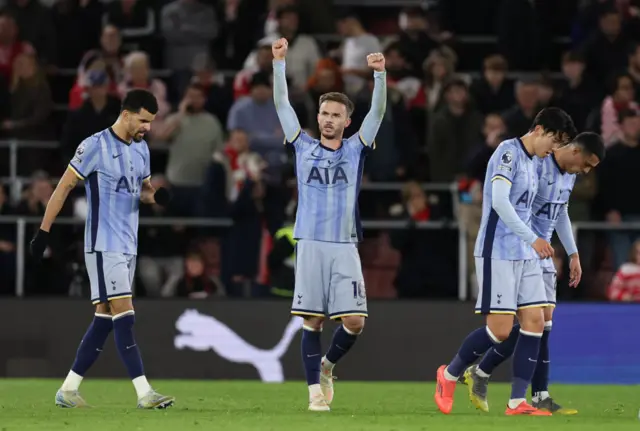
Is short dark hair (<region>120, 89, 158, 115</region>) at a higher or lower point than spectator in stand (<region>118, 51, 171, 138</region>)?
lower

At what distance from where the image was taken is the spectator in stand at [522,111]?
56.6 ft

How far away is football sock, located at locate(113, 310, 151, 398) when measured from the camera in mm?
11047

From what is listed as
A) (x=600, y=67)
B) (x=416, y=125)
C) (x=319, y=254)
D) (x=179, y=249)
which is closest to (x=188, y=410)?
(x=319, y=254)

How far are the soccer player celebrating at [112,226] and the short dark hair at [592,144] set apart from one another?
3.07 meters

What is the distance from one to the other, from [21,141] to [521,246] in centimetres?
918

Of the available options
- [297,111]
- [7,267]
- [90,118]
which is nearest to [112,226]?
[7,267]

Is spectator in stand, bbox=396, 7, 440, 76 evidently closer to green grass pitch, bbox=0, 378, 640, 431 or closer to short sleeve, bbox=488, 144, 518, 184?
green grass pitch, bbox=0, 378, 640, 431

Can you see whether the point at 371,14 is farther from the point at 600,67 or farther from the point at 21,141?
the point at 21,141

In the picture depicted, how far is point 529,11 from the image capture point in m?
19.2

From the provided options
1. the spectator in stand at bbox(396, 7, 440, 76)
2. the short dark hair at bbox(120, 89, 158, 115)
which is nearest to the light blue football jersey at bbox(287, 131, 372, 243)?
the short dark hair at bbox(120, 89, 158, 115)

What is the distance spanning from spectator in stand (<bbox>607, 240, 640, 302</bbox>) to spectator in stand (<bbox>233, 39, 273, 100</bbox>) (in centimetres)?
476

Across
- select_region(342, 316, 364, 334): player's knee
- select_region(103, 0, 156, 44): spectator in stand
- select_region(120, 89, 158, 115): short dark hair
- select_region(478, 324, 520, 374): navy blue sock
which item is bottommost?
select_region(478, 324, 520, 374): navy blue sock

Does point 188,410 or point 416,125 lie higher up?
point 416,125

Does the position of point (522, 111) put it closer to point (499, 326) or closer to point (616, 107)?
point (616, 107)
